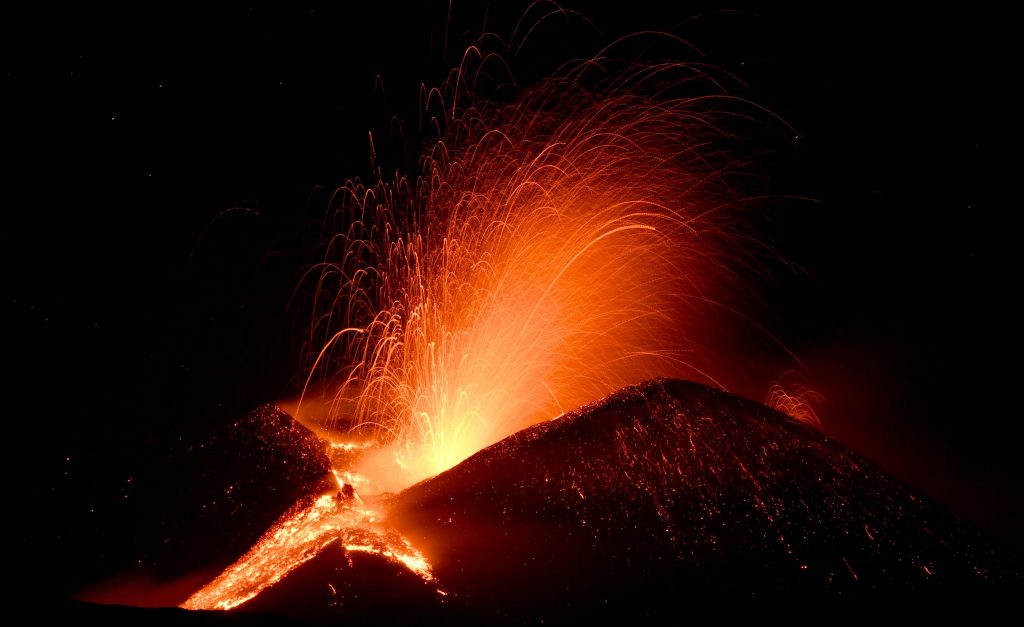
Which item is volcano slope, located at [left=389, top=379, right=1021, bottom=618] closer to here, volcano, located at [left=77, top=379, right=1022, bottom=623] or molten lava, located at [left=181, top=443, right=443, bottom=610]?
volcano, located at [left=77, top=379, right=1022, bottom=623]

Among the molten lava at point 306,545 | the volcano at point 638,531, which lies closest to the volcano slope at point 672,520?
the volcano at point 638,531

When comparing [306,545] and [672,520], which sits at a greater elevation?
[306,545]

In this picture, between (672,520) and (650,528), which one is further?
(672,520)

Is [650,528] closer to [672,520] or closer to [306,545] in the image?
[672,520]

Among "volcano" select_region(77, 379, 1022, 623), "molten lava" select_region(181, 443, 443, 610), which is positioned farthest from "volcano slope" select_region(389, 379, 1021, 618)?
"molten lava" select_region(181, 443, 443, 610)

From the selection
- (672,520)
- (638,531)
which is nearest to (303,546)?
(638,531)
